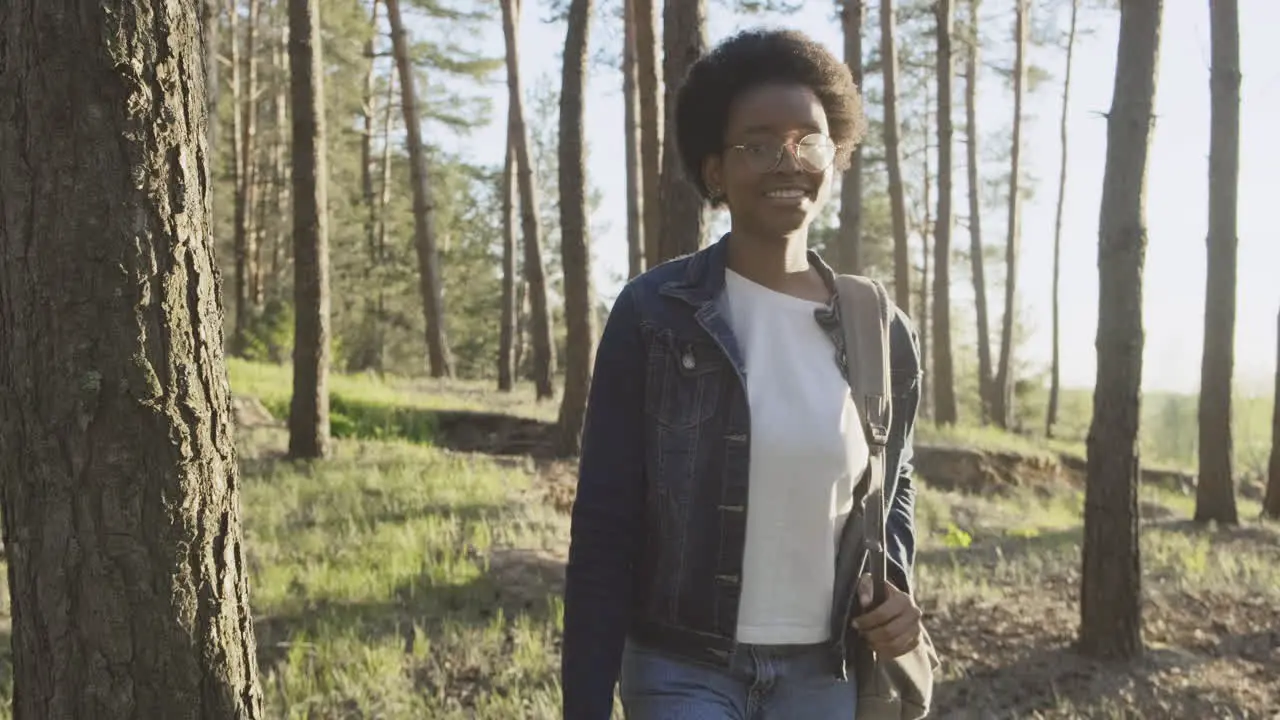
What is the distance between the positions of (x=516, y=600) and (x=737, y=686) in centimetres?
455

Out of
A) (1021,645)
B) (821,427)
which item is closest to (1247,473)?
(1021,645)

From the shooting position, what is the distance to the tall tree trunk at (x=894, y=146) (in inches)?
692

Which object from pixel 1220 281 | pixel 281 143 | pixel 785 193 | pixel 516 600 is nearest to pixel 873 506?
pixel 785 193

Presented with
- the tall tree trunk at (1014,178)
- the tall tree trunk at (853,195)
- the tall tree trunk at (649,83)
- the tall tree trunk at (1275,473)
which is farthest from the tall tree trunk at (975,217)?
the tall tree trunk at (649,83)

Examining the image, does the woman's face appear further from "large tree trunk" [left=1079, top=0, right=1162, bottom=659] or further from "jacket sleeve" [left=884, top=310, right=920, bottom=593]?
"large tree trunk" [left=1079, top=0, right=1162, bottom=659]

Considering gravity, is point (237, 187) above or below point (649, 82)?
above

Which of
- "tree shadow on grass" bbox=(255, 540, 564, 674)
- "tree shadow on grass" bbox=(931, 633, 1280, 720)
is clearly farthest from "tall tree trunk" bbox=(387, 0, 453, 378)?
"tree shadow on grass" bbox=(931, 633, 1280, 720)

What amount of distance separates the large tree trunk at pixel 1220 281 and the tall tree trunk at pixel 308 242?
9750 millimetres

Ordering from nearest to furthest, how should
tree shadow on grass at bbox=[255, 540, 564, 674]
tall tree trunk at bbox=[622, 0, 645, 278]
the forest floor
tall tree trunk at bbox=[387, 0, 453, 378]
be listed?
the forest floor, tree shadow on grass at bbox=[255, 540, 564, 674], tall tree trunk at bbox=[622, 0, 645, 278], tall tree trunk at bbox=[387, 0, 453, 378]

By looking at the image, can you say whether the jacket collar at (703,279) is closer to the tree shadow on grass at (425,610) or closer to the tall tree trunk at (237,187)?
the tree shadow on grass at (425,610)

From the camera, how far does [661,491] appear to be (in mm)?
2062

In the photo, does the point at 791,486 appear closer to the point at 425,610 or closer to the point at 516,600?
the point at 425,610

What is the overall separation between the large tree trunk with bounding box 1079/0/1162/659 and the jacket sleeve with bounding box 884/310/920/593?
13.4 feet

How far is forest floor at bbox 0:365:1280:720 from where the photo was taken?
16.6 ft
